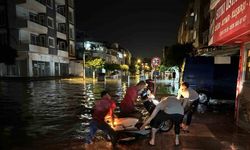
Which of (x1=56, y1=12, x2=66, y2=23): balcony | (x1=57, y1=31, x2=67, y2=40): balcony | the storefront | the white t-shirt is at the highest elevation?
(x1=56, y1=12, x2=66, y2=23): balcony

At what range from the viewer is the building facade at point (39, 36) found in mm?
37500

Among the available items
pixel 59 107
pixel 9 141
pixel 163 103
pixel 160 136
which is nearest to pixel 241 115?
pixel 160 136

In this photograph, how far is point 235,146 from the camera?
23.2 ft

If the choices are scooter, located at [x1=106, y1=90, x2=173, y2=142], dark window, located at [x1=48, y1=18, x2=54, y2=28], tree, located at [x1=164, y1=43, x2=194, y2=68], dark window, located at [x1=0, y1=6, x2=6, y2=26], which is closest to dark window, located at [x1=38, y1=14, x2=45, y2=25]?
dark window, located at [x1=48, y1=18, x2=54, y2=28]

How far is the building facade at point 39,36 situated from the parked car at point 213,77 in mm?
29648

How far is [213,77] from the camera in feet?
46.3

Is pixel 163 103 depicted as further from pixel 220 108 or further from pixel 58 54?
pixel 58 54

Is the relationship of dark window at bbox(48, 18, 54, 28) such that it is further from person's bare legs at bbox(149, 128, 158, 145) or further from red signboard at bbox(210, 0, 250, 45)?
person's bare legs at bbox(149, 128, 158, 145)

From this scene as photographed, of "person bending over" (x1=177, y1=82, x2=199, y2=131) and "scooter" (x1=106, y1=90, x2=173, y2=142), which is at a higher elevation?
"person bending over" (x1=177, y1=82, x2=199, y2=131)

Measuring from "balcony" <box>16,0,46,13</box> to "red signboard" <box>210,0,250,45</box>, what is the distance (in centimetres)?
3421

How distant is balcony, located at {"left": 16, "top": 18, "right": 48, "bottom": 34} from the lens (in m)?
37.6

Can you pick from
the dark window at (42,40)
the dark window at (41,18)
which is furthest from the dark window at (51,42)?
the dark window at (41,18)

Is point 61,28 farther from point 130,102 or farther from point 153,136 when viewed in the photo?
point 153,136

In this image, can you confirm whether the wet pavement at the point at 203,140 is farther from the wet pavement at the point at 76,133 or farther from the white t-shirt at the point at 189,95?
the white t-shirt at the point at 189,95
